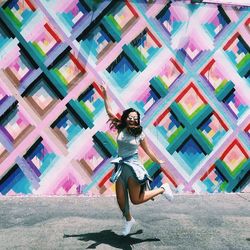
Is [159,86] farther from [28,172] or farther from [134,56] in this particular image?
[28,172]

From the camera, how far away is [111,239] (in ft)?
16.8

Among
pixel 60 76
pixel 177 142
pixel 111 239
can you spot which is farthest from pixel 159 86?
pixel 111 239

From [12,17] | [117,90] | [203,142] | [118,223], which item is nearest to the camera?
[118,223]

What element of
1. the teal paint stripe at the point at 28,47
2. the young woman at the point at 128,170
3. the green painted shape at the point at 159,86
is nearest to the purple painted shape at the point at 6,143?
the teal paint stripe at the point at 28,47

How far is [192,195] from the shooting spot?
24.7ft

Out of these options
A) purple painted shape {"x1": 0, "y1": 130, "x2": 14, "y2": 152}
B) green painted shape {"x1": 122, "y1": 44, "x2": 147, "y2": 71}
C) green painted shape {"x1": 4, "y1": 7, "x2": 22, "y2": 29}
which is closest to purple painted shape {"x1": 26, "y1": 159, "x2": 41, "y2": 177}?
purple painted shape {"x1": 0, "y1": 130, "x2": 14, "y2": 152}

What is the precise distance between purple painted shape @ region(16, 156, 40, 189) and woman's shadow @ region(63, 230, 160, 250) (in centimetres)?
219

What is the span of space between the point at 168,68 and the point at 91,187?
239 cm

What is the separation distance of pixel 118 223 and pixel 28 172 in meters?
2.12

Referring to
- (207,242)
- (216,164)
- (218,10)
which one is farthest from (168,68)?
(207,242)

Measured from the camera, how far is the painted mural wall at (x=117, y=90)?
715cm

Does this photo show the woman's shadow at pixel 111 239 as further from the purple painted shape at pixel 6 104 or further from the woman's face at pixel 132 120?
the purple painted shape at pixel 6 104

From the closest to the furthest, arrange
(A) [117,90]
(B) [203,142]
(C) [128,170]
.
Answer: (C) [128,170], (A) [117,90], (B) [203,142]

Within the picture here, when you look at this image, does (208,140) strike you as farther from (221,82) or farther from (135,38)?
(135,38)
